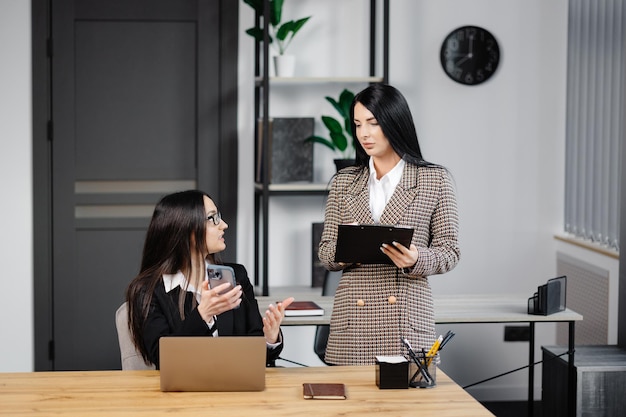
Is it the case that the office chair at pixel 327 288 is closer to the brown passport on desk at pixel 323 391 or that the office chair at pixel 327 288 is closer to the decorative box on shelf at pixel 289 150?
the decorative box on shelf at pixel 289 150

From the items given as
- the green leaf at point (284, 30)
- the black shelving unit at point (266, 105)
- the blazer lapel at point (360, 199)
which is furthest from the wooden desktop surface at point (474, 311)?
the green leaf at point (284, 30)

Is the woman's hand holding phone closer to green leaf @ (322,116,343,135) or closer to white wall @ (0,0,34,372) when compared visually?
green leaf @ (322,116,343,135)

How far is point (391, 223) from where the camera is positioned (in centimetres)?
286

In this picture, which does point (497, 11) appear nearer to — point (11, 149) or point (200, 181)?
point (200, 181)

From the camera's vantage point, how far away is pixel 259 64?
4.74m

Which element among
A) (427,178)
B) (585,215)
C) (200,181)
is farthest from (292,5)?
(427,178)

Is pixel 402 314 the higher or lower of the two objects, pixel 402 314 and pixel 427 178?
the lower

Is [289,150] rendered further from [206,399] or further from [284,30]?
[206,399]

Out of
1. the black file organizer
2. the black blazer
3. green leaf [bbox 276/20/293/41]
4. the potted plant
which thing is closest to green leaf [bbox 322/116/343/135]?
the potted plant

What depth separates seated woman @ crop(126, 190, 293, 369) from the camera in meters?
2.59

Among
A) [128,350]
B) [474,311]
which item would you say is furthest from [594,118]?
[128,350]

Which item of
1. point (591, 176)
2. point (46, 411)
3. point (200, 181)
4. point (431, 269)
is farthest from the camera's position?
point (200, 181)

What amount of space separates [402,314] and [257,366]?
0.67m

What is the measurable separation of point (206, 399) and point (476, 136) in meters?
2.94
